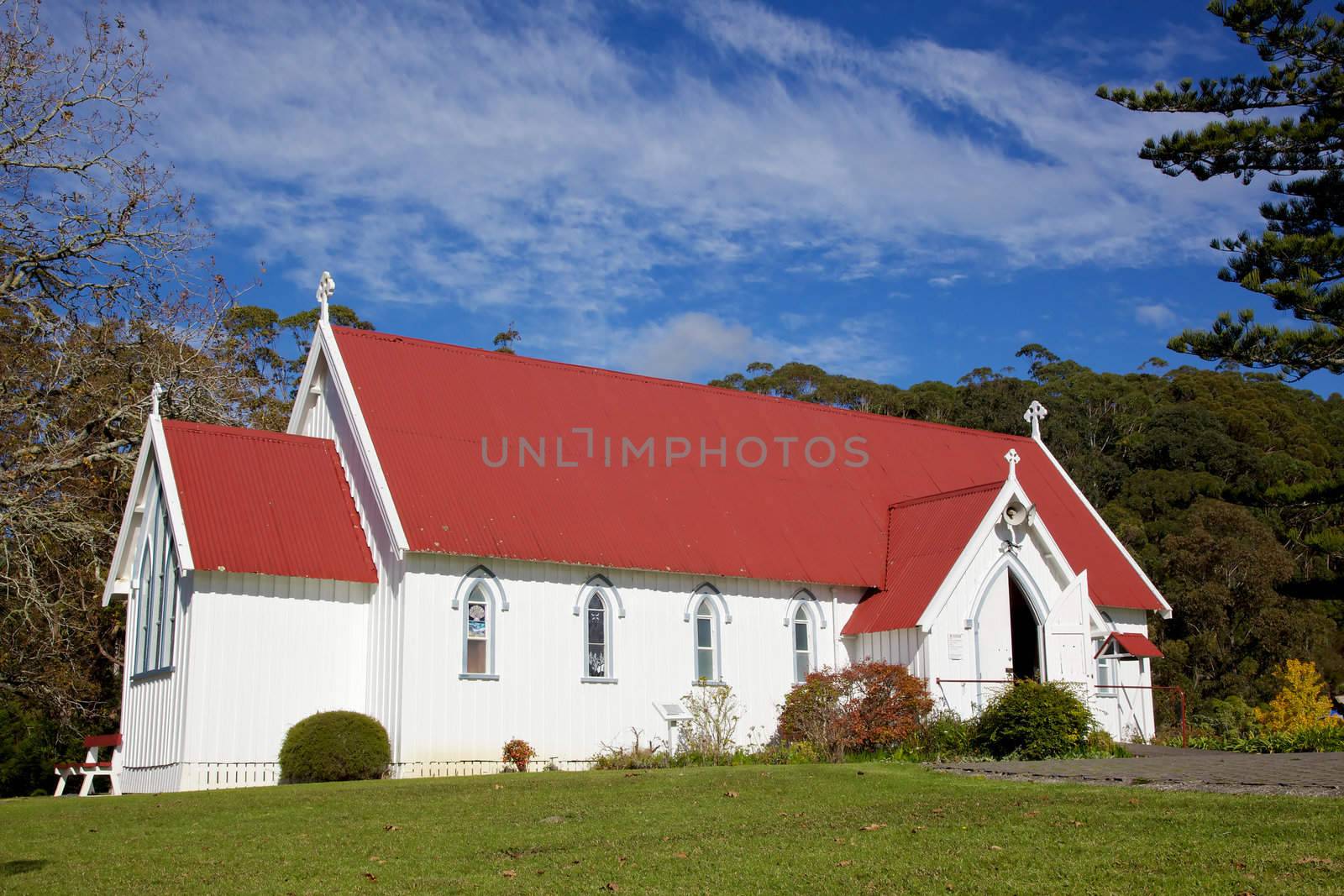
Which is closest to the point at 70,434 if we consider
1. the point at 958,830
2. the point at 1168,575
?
the point at 958,830

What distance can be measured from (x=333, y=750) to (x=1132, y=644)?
18121mm

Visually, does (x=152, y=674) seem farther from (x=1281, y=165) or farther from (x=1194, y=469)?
(x=1194, y=469)

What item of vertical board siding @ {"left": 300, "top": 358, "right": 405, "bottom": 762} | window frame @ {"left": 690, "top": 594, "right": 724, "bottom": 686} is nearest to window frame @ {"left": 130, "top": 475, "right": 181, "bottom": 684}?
vertical board siding @ {"left": 300, "top": 358, "right": 405, "bottom": 762}

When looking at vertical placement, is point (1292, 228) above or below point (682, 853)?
above

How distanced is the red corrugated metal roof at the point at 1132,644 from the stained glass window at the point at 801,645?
20.3ft

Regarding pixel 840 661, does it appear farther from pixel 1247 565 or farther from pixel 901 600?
pixel 1247 565

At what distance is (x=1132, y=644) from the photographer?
29906 mm

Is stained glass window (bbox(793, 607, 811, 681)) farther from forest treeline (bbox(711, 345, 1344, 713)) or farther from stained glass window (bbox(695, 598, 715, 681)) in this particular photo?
forest treeline (bbox(711, 345, 1344, 713))

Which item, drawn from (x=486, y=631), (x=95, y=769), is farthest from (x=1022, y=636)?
(x=95, y=769)

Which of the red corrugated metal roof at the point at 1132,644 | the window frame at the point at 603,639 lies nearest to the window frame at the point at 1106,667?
the red corrugated metal roof at the point at 1132,644

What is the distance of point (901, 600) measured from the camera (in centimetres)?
2692

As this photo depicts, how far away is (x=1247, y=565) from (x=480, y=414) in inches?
1304

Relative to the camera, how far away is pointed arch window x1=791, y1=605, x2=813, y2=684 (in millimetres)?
27094

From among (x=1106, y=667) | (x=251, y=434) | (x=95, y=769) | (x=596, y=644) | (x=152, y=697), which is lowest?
(x=95, y=769)
